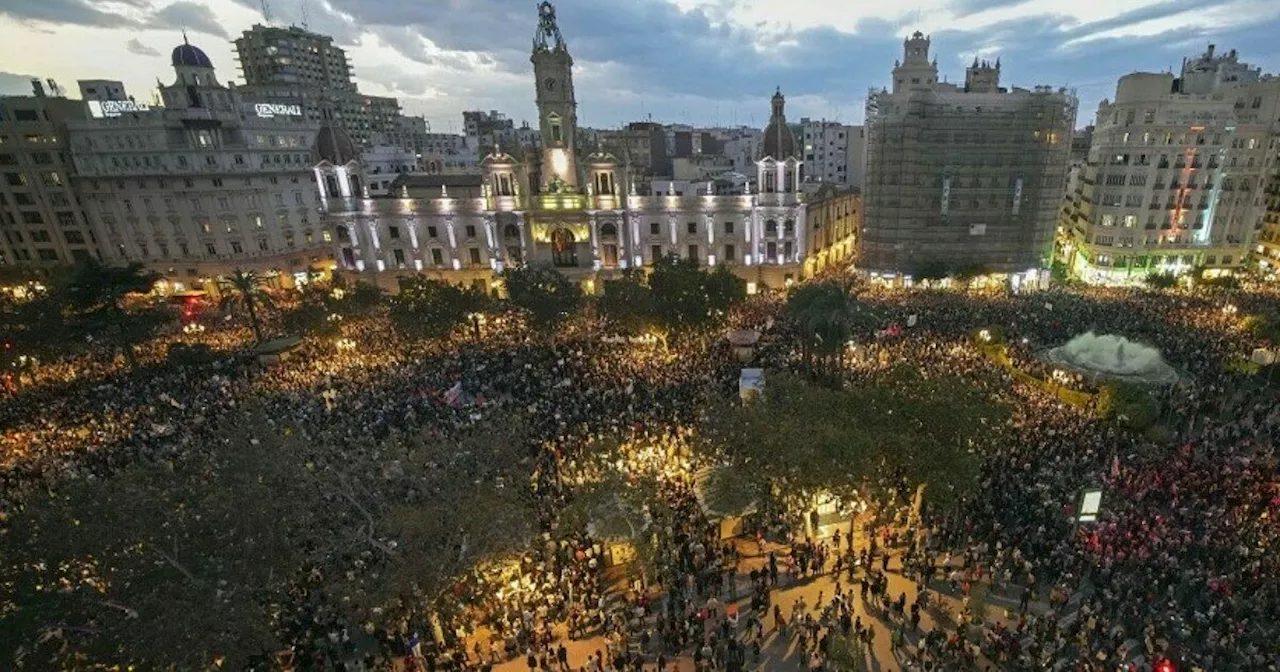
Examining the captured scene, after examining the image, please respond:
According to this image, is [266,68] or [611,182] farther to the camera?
[266,68]

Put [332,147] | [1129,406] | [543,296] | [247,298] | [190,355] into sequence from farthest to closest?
[332,147], [247,298], [543,296], [190,355], [1129,406]

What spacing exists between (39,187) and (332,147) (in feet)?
112

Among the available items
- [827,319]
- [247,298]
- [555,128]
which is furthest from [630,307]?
[247,298]

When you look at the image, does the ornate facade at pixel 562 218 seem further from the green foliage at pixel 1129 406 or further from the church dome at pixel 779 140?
the green foliage at pixel 1129 406

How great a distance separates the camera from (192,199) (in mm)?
66000

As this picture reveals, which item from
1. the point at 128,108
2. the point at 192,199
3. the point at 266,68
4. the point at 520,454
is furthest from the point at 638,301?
the point at 266,68

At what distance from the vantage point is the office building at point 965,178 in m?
57.5

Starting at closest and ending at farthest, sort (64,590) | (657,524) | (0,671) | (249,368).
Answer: (0,671)
(64,590)
(657,524)
(249,368)

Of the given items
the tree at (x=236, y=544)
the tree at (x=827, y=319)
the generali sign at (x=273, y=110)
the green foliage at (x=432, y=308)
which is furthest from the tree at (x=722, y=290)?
the generali sign at (x=273, y=110)

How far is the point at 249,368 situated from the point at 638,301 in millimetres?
26757

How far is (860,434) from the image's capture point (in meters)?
20.7

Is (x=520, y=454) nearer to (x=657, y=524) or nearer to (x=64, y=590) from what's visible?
(x=657, y=524)

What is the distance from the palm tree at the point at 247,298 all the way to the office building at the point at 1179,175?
7869cm

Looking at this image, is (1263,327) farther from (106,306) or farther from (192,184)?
(192,184)
